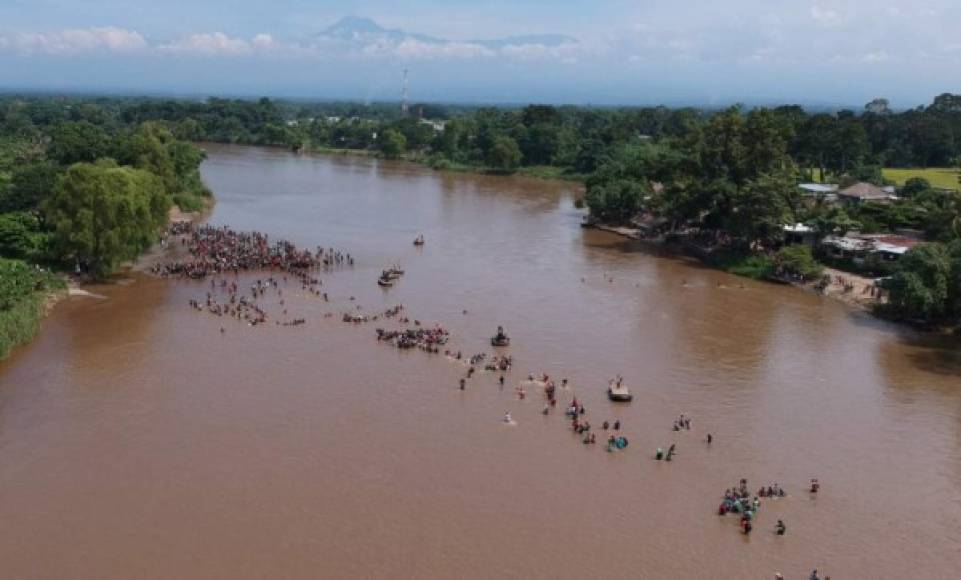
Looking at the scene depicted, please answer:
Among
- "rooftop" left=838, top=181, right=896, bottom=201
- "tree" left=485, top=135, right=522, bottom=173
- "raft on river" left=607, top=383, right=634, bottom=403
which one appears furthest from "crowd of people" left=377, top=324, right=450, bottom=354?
"tree" left=485, top=135, right=522, bottom=173

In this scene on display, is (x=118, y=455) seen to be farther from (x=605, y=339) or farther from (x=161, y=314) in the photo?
(x=605, y=339)

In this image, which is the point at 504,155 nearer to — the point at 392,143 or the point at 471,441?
the point at 392,143

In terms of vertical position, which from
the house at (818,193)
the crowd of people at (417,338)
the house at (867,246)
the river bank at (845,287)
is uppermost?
the house at (818,193)

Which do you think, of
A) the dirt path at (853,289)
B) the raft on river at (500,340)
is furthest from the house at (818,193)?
the raft on river at (500,340)

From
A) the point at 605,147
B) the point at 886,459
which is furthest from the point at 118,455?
the point at 605,147

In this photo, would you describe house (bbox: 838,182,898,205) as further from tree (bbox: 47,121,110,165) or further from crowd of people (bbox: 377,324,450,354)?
tree (bbox: 47,121,110,165)

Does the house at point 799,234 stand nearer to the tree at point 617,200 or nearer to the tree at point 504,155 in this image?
the tree at point 617,200
